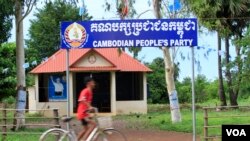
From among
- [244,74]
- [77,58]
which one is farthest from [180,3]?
[77,58]

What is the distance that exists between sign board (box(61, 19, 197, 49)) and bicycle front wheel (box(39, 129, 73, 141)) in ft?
10.1

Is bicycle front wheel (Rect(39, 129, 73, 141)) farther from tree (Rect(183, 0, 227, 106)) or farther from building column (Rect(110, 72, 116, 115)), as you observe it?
building column (Rect(110, 72, 116, 115))

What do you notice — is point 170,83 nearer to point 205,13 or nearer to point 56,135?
point 205,13

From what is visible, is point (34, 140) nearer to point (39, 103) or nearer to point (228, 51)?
point (39, 103)

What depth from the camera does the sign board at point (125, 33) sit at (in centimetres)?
1494

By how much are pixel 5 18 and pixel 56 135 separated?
1098cm

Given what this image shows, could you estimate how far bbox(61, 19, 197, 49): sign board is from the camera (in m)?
14.9

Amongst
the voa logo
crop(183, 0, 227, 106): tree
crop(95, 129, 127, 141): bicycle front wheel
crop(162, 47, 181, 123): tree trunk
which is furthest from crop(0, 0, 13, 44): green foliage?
the voa logo

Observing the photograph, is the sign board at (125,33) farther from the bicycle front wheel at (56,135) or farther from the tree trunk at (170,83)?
the tree trunk at (170,83)

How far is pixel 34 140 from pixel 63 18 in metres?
37.7

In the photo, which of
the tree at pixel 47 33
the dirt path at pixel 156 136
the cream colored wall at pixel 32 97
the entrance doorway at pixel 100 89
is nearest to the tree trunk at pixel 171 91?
the dirt path at pixel 156 136

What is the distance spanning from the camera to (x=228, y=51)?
38.5 meters

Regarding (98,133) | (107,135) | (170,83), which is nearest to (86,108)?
(98,133)

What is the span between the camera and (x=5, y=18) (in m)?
22.5
